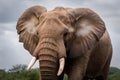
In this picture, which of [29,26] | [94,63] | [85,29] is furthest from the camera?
[94,63]

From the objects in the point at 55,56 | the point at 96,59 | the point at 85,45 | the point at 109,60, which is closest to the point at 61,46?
the point at 55,56

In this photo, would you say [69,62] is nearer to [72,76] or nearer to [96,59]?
[72,76]

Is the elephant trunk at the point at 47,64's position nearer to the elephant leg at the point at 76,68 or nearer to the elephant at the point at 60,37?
the elephant at the point at 60,37

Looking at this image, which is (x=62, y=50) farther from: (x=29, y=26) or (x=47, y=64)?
(x=29, y=26)

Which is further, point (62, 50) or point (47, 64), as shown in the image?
point (62, 50)

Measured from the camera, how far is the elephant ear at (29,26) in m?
10.2

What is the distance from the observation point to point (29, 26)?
10.6 metres

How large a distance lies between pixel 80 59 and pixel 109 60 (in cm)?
349

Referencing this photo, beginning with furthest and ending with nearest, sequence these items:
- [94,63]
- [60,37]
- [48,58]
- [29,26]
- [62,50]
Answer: [94,63] < [29,26] < [60,37] < [62,50] < [48,58]

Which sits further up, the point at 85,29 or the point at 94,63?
the point at 85,29

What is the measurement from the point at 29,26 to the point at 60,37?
4.59ft

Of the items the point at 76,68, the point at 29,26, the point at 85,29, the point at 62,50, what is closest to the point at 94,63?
the point at 76,68

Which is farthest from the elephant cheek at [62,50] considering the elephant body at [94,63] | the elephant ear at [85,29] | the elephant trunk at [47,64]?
the elephant body at [94,63]

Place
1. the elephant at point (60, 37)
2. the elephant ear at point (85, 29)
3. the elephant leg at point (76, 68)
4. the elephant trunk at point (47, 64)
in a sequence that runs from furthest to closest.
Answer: the elephant leg at point (76, 68)
the elephant ear at point (85, 29)
the elephant at point (60, 37)
the elephant trunk at point (47, 64)
